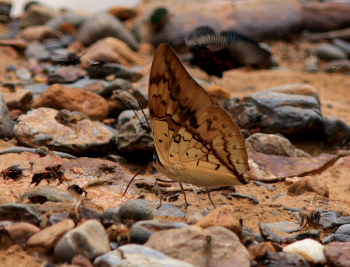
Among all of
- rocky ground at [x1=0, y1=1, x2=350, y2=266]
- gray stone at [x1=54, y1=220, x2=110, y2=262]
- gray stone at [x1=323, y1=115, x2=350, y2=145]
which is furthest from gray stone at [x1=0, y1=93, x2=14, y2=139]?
gray stone at [x1=323, y1=115, x2=350, y2=145]

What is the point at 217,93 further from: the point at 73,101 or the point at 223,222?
the point at 223,222

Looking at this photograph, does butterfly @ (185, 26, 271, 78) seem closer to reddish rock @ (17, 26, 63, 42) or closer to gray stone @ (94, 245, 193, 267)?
reddish rock @ (17, 26, 63, 42)

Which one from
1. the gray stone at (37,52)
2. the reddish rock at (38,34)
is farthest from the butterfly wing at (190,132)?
the reddish rock at (38,34)

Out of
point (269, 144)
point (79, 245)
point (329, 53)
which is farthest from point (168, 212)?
point (329, 53)

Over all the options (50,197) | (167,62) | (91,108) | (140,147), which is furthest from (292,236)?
(91,108)

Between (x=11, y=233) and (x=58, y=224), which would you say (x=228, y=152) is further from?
(x=11, y=233)
